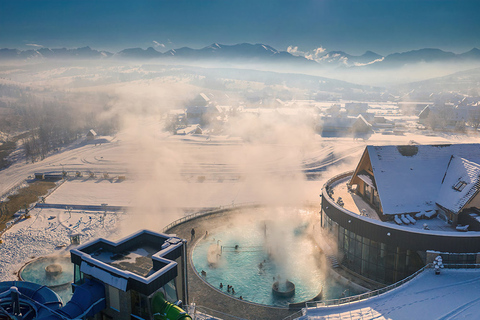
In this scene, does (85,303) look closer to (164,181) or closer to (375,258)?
(375,258)

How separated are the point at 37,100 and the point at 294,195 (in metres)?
172

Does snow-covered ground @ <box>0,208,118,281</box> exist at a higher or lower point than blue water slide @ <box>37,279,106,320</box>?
lower

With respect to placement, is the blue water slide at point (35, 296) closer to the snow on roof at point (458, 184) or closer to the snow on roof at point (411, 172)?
the snow on roof at point (411, 172)

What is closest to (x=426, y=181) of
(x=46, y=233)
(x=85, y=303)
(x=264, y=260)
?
(x=264, y=260)

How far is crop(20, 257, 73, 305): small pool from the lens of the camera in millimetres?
32844

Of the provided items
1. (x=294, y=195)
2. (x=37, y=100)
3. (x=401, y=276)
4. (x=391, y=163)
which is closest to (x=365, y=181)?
(x=391, y=163)

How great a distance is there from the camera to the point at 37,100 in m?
184

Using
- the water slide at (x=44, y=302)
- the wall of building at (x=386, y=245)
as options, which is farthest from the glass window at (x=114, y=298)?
the wall of building at (x=386, y=245)

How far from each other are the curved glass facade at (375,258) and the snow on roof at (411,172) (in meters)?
3.46

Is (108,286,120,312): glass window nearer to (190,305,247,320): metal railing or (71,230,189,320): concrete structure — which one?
(71,230,189,320): concrete structure

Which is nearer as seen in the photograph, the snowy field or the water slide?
the water slide

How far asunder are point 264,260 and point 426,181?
16.1 meters

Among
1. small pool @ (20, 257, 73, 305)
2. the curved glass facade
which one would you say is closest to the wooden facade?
the curved glass facade

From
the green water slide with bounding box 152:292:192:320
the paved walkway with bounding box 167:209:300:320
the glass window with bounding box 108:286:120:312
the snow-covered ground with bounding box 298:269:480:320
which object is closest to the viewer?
the green water slide with bounding box 152:292:192:320
